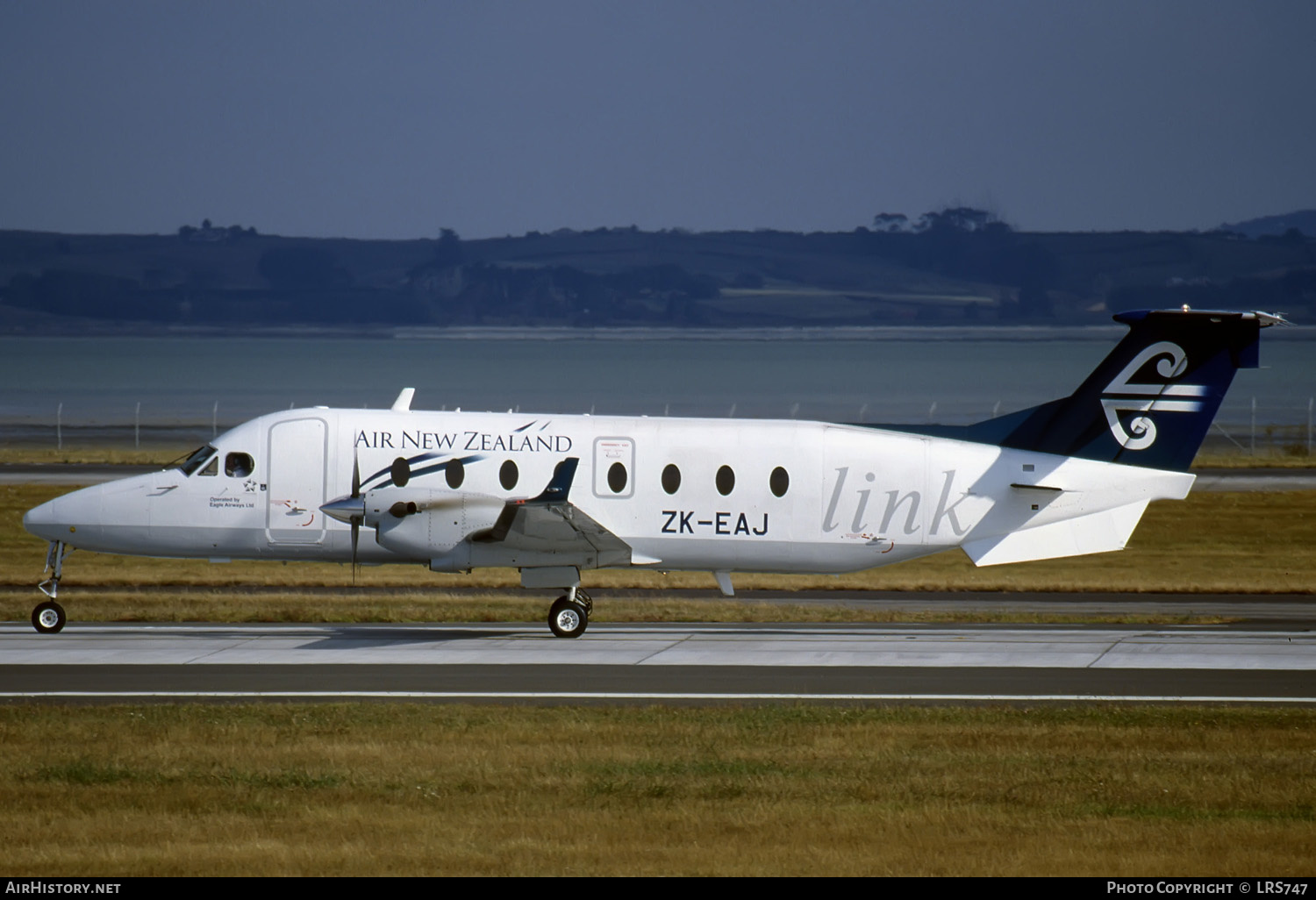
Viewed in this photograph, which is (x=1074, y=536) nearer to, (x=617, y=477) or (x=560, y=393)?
(x=617, y=477)

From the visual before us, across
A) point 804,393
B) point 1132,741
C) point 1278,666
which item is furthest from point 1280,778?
point 804,393

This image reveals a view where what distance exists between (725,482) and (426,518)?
4813 millimetres

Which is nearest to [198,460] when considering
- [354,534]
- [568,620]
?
[354,534]

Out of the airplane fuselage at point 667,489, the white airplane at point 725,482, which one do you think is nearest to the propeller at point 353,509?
the white airplane at point 725,482

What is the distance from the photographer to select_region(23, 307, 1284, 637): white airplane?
2412cm

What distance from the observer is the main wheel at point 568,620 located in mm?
24297

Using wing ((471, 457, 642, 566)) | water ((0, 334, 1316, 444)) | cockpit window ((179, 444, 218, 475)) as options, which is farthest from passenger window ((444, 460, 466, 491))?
water ((0, 334, 1316, 444))

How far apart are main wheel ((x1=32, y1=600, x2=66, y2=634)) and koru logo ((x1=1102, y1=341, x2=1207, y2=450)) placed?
17191 millimetres

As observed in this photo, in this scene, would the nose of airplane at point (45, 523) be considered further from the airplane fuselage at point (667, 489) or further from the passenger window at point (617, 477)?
the passenger window at point (617, 477)

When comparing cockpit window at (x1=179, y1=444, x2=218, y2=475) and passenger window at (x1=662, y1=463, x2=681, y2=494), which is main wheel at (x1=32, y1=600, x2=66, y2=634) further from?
passenger window at (x1=662, y1=463, x2=681, y2=494)

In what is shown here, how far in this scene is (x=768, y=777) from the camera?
1488 cm

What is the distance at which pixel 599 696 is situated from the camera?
19422 mm

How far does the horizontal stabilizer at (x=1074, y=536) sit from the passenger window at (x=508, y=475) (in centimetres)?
765

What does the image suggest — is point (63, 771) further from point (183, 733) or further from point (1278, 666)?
point (1278, 666)
